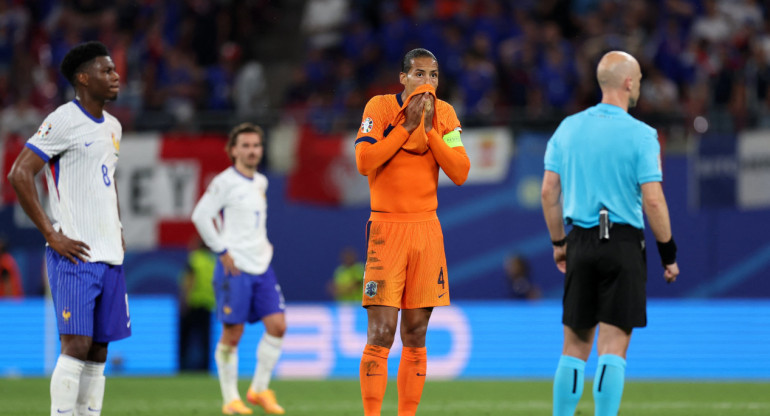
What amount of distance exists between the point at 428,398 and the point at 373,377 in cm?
444

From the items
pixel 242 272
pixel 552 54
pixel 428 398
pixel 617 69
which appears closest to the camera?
pixel 617 69

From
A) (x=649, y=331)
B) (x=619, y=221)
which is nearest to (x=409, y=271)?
(x=619, y=221)

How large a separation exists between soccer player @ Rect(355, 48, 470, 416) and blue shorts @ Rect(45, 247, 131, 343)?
149cm

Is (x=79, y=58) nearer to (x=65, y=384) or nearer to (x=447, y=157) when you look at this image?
(x=65, y=384)

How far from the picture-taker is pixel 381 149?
5953 millimetres

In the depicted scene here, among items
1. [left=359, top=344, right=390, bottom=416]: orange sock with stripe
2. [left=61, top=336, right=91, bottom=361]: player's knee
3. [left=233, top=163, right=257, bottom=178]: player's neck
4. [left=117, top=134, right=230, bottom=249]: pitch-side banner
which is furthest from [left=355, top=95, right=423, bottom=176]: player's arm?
[left=117, top=134, right=230, bottom=249]: pitch-side banner

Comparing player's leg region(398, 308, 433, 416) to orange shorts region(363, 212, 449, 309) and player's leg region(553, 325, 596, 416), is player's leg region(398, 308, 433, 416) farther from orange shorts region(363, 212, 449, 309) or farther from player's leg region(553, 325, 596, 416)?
player's leg region(553, 325, 596, 416)

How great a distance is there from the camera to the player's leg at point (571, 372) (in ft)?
18.9

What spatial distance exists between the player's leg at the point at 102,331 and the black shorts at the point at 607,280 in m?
2.65

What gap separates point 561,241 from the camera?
240 inches

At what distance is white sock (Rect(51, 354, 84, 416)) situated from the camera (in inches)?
227

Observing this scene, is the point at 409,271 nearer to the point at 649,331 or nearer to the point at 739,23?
the point at 649,331

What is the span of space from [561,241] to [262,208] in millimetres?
3876

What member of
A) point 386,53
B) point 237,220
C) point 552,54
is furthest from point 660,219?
point 386,53
